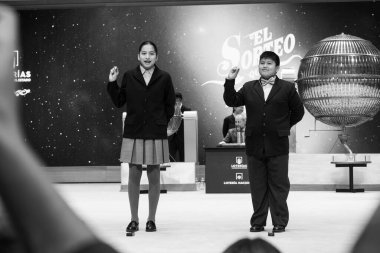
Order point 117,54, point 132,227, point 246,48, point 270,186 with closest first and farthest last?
point 132,227 → point 270,186 → point 246,48 → point 117,54

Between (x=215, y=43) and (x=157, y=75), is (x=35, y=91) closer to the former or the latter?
(x=215, y=43)

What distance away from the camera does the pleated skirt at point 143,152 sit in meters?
5.73

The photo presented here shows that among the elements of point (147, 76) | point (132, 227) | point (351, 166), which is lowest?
point (132, 227)

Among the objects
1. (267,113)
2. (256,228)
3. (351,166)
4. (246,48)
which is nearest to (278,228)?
(256,228)

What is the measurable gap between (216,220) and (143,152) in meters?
1.39

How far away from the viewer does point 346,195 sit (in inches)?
390

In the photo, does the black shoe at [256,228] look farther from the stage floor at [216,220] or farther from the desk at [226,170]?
the desk at [226,170]


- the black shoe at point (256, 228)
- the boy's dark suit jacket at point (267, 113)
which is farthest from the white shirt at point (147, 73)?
the black shoe at point (256, 228)

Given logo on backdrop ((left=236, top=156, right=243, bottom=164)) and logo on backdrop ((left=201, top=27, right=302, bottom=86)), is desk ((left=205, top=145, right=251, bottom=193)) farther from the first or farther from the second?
logo on backdrop ((left=201, top=27, right=302, bottom=86))

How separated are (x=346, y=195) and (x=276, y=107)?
14.4 feet

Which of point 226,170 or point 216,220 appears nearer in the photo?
point 216,220

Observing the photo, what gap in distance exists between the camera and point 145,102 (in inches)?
228

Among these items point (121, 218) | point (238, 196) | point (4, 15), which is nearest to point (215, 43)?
point (238, 196)

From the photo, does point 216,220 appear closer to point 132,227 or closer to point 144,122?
point 132,227
